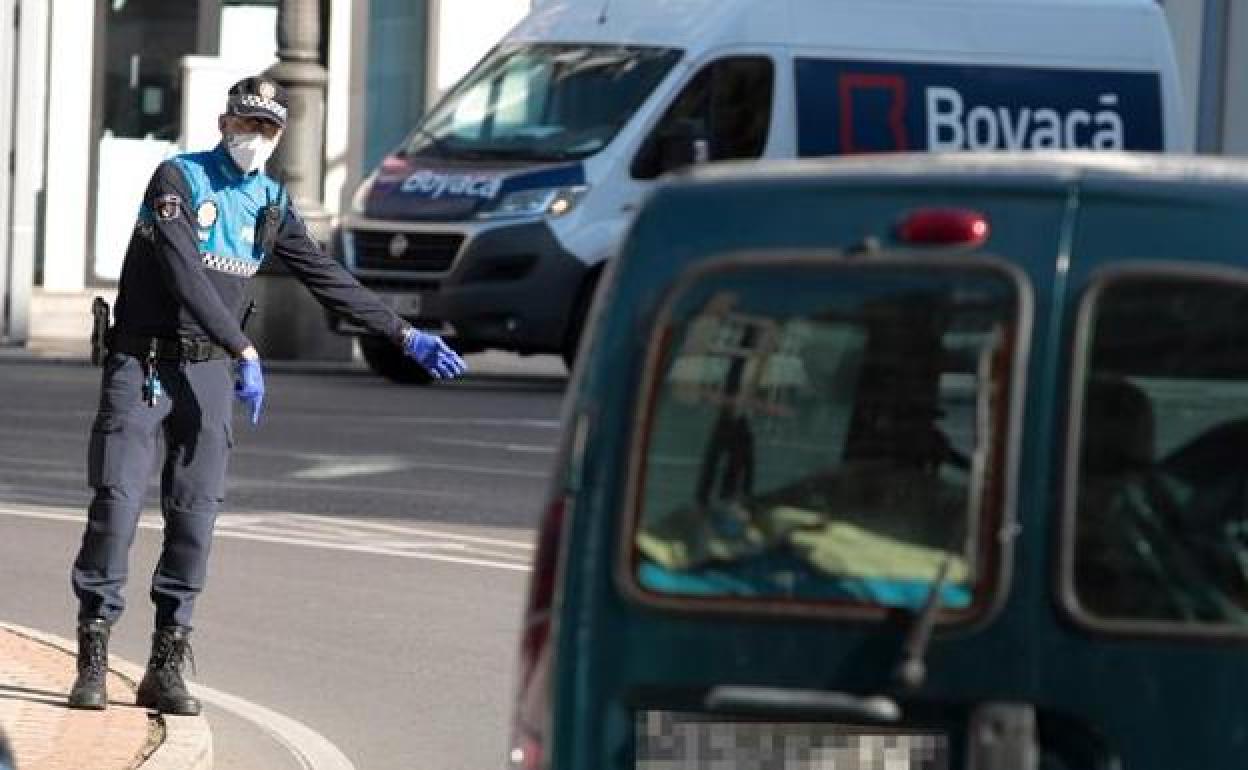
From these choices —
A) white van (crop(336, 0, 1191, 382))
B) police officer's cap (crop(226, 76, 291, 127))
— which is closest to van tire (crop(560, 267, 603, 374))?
white van (crop(336, 0, 1191, 382))

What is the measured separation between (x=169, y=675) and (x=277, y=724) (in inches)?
24.0

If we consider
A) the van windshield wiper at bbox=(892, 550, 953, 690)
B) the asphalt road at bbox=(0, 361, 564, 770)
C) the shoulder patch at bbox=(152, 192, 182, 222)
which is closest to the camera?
the van windshield wiper at bbox=(892, 550, 953, 690)

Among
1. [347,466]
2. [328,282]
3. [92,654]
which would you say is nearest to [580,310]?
[347,466]

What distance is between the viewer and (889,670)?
4852 mm

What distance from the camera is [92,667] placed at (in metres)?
9.16

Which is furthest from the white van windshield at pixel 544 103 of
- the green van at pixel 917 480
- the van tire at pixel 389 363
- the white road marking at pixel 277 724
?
the green van at pixel 917 480

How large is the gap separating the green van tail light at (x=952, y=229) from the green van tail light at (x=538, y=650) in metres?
0.67

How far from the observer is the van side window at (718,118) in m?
21.8

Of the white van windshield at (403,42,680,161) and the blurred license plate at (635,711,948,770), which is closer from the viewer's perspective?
the blurred license plate at (635,711,948,770)

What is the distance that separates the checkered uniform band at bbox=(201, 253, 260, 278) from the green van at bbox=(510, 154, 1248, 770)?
13.3ft

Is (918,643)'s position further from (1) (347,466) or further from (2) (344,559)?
(1) (347,466)

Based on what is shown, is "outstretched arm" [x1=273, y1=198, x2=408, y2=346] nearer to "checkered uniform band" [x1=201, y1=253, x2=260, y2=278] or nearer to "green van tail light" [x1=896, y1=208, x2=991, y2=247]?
"checkered uniform band" [x1=201, y1=253, x2=260, y2=278]

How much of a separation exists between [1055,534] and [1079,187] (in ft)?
1.64

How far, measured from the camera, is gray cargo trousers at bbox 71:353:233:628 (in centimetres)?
895
